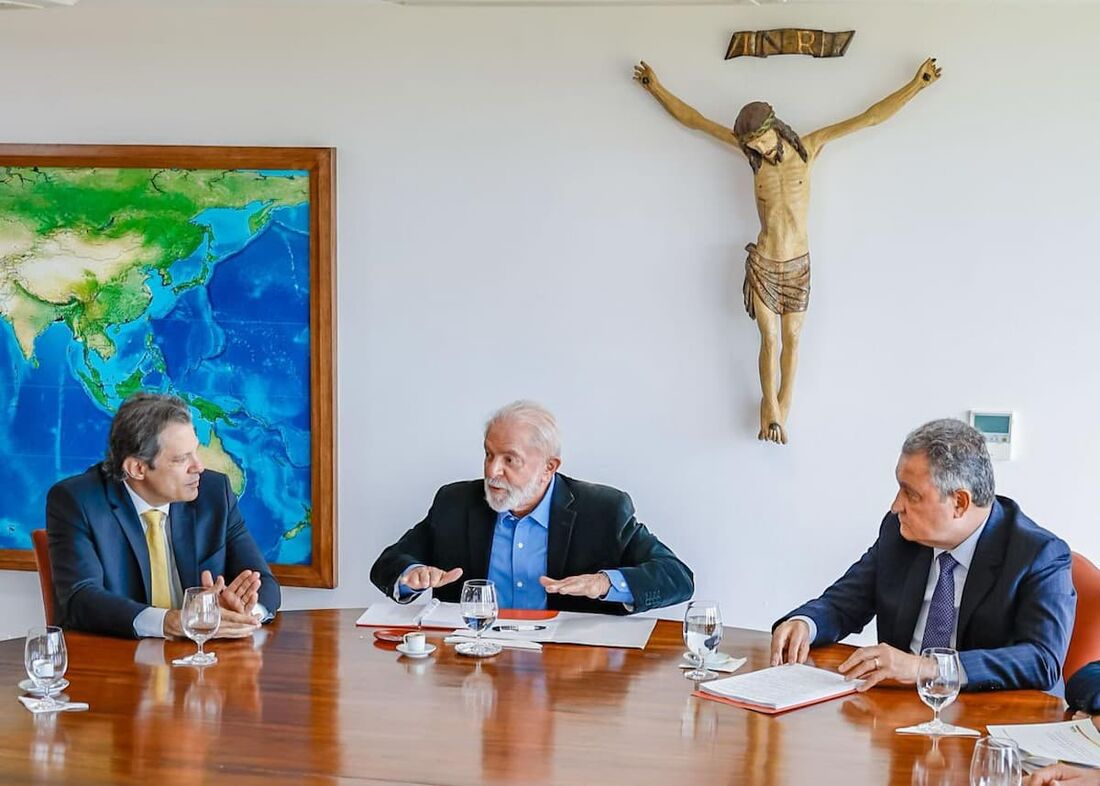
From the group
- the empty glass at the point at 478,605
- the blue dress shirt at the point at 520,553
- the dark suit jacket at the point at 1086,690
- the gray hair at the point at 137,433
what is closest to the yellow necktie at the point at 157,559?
the gray hair at the point at 137,433

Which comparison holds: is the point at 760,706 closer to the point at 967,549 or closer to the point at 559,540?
the point at 967,549

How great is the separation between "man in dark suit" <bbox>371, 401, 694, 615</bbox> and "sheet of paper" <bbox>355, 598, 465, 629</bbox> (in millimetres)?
281

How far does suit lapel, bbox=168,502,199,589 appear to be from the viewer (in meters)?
3.46

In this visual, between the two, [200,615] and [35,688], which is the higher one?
[200,615]

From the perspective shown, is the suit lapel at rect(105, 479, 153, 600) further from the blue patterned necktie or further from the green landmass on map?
the blue patterned necktie

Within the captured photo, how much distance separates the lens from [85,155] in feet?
14.7

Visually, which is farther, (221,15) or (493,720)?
(221,15)

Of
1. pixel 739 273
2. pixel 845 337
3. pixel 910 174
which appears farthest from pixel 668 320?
pixel 910 174

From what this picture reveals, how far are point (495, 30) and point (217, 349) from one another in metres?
1.39

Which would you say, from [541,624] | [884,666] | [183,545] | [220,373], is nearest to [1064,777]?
[884,666]

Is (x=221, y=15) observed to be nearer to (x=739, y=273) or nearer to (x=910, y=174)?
(x=739, y=273)

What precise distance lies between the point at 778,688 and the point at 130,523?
1.69m

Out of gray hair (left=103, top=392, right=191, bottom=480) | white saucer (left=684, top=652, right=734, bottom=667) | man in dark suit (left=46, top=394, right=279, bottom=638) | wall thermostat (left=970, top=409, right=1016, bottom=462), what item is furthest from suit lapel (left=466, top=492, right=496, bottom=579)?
wall thermostat (left=970, top=409, right=1016, bottom=462)

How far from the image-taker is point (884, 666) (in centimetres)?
266
